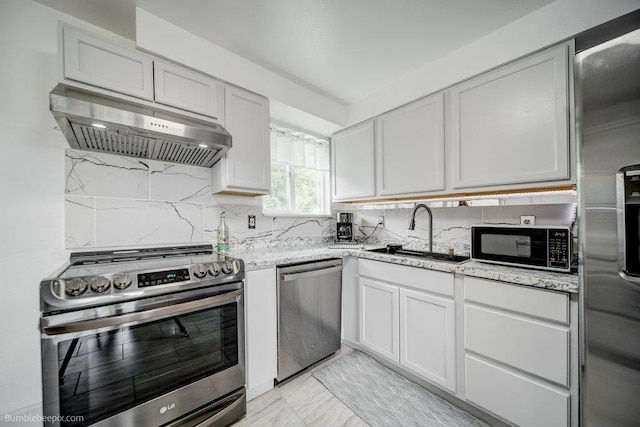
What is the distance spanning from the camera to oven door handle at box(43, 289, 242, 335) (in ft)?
3.25

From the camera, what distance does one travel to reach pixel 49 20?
4.83ft

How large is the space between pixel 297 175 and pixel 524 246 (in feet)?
7.01

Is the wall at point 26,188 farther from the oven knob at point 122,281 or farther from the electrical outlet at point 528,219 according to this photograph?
the electrical outlet at point 528,219

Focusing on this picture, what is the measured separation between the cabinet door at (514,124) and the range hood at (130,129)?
1.72m

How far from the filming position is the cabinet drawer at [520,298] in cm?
119

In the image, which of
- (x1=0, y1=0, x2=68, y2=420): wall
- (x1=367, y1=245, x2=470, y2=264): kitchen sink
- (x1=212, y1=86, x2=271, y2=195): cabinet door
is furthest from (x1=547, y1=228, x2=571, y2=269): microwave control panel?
(x1=0, y1=0, x2=68, y2=420): wall

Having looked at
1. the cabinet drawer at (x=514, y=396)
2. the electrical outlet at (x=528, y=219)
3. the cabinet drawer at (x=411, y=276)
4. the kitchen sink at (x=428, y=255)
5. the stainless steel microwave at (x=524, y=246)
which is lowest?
the cabinet drawer at (x=514, y=396)

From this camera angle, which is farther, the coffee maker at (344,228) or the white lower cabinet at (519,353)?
the coffee maker at (344,228)

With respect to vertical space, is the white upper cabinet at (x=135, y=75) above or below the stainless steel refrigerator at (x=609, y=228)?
above

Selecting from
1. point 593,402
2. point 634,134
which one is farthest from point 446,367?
point 634,134

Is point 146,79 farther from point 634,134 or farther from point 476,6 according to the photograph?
point 634,134

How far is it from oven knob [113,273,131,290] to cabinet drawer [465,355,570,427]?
197 centimetres

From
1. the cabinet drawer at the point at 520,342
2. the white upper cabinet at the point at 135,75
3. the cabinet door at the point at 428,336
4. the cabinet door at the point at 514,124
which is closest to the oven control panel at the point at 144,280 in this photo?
the white upper cabinet at the point at 135,75

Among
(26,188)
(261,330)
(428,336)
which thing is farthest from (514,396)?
(26,188)
